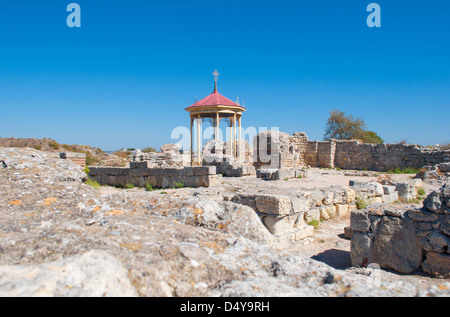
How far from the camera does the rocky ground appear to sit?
1.50 m

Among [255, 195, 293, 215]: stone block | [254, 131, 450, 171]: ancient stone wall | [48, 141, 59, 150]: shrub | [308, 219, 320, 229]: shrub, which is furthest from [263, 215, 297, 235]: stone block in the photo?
[48, 141, 59, 150]: shrub

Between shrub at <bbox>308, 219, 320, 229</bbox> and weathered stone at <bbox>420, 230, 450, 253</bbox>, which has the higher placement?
weathered stone at <bbox>420, 230, 450, 253</bbox>

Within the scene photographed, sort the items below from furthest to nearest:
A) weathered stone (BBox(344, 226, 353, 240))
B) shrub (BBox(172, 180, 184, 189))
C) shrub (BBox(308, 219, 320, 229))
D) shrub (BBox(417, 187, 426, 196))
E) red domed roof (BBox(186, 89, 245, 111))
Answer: red domed roof (BBox(186, 89, 245, 111))
shrub (BBox(172, 180, 184, 189))
shrub (BBox(417, 187, 426, 196))
shrub (BBox(308, 219, 320, 229))
weathered stone (BBox(344, 226, 353, 240))

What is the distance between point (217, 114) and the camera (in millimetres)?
21031

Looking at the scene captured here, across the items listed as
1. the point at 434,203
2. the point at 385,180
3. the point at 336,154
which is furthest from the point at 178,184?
the point at 336,154

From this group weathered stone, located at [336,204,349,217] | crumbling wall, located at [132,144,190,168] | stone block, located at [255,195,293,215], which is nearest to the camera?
stone block, located at [255,195,293,215]

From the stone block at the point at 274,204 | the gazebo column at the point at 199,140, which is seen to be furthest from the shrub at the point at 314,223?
the gazebo column at the point at 199,140

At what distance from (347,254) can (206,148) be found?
15.1 meters

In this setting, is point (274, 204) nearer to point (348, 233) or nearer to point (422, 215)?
point (348, 233)

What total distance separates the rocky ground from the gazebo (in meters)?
17.1

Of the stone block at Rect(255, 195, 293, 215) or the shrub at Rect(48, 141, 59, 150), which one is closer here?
the stone block at Rect(255, 195, 293, 215)

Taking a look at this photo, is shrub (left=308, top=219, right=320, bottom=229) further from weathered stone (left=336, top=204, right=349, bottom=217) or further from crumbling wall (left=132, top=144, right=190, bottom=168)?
crumbling wall (left=132, top=144, right=190, bottom=168)

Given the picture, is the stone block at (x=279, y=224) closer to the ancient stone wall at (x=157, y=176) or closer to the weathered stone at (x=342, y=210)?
the weathered stone at (x=342, y=210)

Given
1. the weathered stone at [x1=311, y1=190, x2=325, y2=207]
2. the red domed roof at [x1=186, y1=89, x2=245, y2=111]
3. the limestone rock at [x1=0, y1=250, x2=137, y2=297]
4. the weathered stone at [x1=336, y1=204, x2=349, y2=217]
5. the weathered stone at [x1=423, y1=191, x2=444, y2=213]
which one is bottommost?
the weathered stone at [x1=336, y1=204, x2=349, y2=217]
